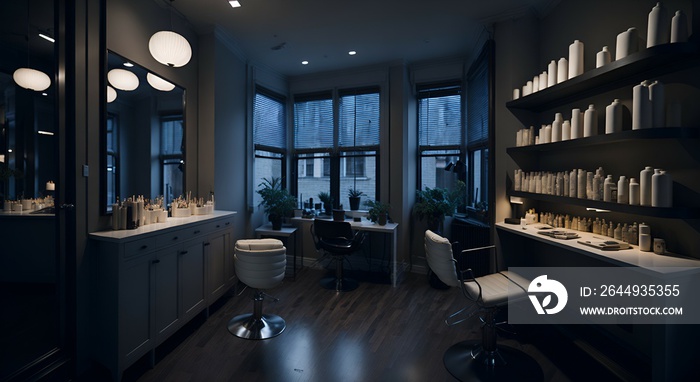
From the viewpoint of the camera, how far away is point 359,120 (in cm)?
531

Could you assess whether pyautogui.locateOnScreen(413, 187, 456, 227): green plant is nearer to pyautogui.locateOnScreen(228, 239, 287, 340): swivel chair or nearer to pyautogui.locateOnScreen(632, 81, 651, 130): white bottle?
pyautogui.locateOnScreen(228, 239, 287, 340): swivel chair

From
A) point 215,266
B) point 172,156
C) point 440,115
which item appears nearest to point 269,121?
point 172,156

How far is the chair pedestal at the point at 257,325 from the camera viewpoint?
2979mm

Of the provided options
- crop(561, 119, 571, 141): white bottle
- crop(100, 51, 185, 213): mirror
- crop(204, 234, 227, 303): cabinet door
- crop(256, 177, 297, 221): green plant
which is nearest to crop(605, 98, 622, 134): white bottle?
crop(561, 119, 571, 141): white bottle

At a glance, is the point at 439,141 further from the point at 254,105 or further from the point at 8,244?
the point at 8,244

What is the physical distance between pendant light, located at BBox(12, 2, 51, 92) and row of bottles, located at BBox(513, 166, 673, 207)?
4183mm


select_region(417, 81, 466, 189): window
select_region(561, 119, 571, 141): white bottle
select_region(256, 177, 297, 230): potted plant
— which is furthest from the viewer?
select_region(417, 81, 466, 189): window

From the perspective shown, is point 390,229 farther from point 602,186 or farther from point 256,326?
point 602,186

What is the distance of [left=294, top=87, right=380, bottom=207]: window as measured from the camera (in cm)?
525

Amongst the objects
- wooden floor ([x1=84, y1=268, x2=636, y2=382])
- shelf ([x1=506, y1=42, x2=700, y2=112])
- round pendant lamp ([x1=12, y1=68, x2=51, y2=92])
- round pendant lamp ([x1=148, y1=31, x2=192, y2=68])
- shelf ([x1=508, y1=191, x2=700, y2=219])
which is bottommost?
wooden floor ([x1=84, y1=268, x2=636, y2=382])

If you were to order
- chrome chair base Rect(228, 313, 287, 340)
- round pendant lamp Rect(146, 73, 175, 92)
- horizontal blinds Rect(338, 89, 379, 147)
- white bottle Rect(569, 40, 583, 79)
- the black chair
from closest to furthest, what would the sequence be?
white bottle Rect(569, 40, 583, 79), chrome chair base Rect(228, 313, 287, 340), round pendant lamp Rect(146, 73, 175, 92), the black chair, horizontal blinds Rect(338, 89, 379, 147)

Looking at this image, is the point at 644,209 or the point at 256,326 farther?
the point at 256,326

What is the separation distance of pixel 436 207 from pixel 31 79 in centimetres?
422

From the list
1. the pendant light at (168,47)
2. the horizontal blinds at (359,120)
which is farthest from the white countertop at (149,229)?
the horizontal blinds at (359,120)
